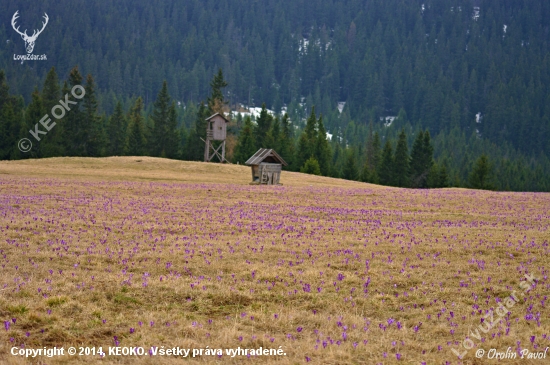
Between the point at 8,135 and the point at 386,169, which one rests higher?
the point at 8,135

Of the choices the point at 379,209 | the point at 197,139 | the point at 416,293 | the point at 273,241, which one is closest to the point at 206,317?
the point at 416,293

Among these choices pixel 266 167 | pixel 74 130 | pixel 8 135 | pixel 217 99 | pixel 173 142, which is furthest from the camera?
pixel 173 142

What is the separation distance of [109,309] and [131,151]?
352 feet

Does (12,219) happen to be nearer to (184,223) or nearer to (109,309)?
(184,223)

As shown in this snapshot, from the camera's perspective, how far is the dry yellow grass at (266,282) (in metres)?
9.76

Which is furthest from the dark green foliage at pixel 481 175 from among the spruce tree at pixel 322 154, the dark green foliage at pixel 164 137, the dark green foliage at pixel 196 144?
the dark green foliage at pixel 164 137

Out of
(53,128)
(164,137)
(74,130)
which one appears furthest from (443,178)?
(53,128)

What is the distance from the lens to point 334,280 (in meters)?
14.0

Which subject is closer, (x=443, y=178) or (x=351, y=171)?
(x=443, y=178)

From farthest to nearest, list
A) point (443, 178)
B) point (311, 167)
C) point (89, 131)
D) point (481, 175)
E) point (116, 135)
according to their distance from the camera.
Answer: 1. point (116, 135)
2. point (89, 131)
3. point (443, 178)
4. point (481, 175)
5. point (311, 167)

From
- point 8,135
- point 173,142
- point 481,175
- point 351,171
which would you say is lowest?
point 351,171

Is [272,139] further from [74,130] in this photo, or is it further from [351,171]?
[74,130]

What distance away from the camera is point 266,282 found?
13.7 meters

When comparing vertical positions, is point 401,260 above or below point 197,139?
below
